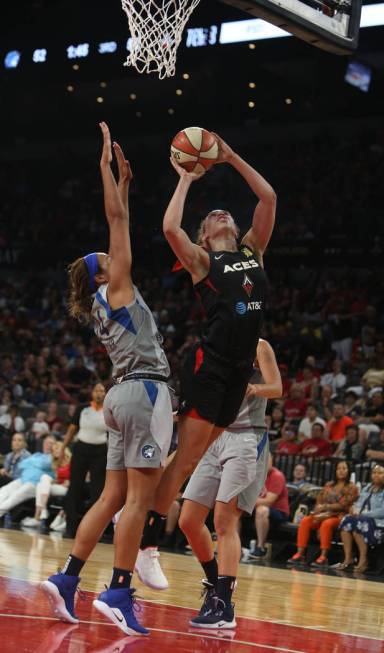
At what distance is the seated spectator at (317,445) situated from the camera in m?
13.5

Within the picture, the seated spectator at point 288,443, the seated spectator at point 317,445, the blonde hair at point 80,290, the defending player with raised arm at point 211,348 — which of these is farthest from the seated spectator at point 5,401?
the defending player with raised arm at point 211,348

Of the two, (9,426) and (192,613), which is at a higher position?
(9,426)

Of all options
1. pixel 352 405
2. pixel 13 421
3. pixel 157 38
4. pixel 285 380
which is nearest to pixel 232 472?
pixel 157 38

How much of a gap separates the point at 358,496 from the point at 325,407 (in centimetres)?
365

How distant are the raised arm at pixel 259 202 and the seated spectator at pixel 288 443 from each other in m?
7.86

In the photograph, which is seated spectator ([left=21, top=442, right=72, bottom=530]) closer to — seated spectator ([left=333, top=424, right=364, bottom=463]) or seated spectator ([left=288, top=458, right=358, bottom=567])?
seated spectator ([left=288, top=458, right=358, bottom=567])

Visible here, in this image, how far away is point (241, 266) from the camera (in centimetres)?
568

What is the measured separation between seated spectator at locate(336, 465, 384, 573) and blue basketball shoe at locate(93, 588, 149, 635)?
256 inches

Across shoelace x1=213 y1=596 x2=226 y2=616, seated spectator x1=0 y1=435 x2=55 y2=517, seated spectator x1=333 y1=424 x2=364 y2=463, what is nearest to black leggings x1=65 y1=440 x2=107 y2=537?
seated spectator x1=0 y1=435 x2=55 y2=517

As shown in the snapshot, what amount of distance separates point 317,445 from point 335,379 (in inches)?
142

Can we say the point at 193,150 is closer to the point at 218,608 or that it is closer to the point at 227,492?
the point at 227,492

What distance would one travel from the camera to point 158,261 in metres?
25.2

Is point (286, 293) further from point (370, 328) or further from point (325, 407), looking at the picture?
point (325, 407)

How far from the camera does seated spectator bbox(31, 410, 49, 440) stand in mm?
15883
